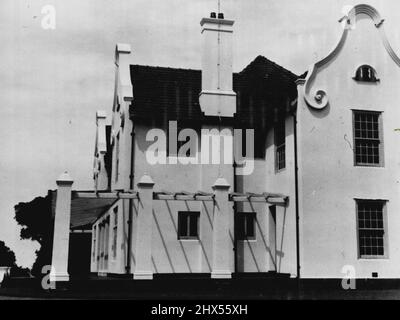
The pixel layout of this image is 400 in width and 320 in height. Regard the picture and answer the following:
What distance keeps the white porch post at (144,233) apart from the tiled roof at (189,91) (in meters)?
3.75

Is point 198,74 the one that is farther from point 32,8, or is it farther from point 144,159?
point 32,8

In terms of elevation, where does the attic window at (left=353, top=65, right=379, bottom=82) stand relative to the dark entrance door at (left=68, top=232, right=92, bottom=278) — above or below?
above

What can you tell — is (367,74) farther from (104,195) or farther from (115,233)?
(115,233)

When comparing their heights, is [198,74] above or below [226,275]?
above

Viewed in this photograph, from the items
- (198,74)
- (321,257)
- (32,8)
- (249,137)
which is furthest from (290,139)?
(32,8)

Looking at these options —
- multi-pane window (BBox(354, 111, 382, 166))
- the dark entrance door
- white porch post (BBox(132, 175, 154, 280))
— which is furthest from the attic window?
the dark entrance door

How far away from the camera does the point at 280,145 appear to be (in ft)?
79.4

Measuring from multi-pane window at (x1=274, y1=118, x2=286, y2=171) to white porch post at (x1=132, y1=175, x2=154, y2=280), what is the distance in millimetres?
6013

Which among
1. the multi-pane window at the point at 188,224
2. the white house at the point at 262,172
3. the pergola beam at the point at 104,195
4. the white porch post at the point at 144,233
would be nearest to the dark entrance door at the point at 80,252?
the white house at the point at 262,172

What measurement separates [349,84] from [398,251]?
6726mm

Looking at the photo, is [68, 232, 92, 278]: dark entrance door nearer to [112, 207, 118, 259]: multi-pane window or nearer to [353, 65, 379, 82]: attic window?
[112, 207, 118, 259]: multi-pane window

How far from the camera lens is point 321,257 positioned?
21547 mm

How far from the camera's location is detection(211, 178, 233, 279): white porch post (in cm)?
2081
